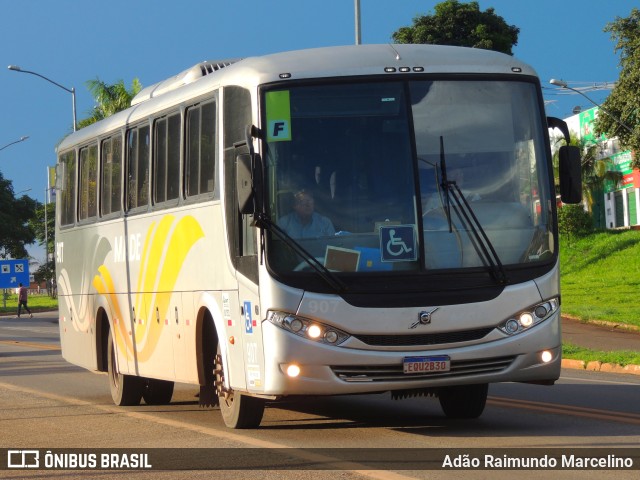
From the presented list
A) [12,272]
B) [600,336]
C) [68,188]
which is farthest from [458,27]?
[68,188]

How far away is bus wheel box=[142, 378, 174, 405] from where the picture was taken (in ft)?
52.1

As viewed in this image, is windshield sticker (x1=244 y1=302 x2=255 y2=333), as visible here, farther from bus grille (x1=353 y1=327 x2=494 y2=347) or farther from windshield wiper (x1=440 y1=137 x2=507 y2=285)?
windshield wiper (x1=440 y1=137 x2=507 y2=285)

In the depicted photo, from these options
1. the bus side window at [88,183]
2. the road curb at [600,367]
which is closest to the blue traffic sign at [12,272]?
the road curb at [600,367]

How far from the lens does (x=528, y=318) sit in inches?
438

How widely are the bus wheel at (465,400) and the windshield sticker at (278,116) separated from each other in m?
2.94

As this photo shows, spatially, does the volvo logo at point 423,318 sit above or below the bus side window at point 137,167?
below

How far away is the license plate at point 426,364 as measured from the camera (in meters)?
10.8

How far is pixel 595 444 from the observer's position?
1021 cm

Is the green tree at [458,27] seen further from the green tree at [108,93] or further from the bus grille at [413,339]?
the bus grille at [413,339]

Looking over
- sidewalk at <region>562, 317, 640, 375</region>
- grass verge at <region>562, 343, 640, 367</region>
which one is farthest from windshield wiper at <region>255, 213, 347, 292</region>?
grass verge at <region>562, 343, 640, 367</region>

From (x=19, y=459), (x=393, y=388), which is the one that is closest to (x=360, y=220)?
(x=393, y=388)

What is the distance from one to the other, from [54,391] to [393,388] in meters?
8.41

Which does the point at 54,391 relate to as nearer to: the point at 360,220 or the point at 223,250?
the point at 223,250

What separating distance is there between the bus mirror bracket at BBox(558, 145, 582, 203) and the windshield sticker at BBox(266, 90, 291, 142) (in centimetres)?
234
